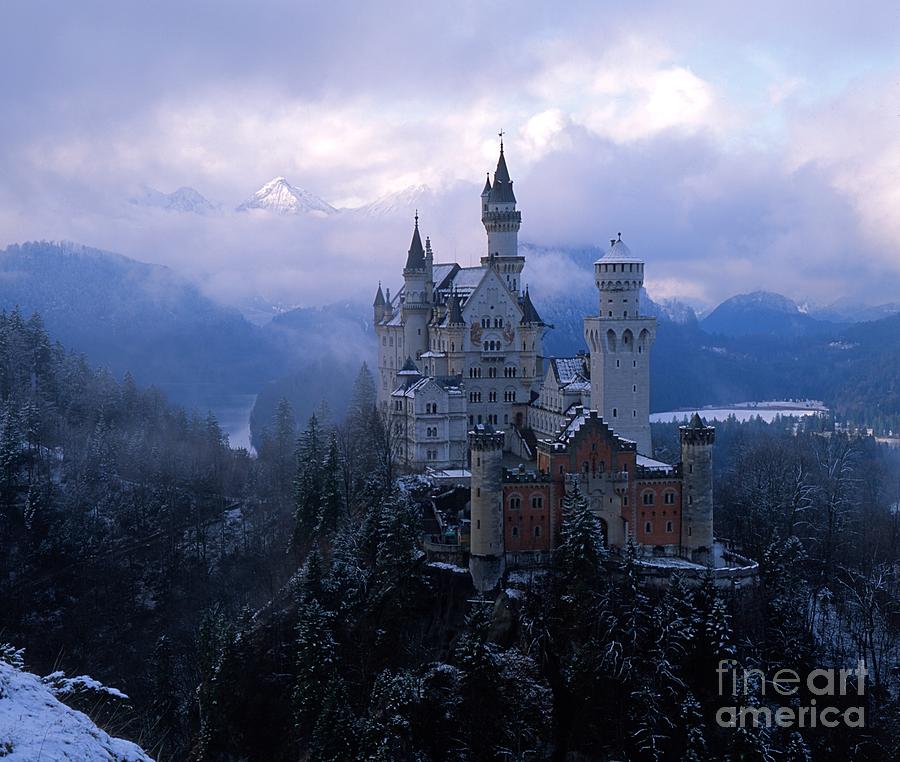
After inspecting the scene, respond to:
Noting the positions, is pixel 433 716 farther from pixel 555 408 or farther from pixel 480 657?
pixel 555 408

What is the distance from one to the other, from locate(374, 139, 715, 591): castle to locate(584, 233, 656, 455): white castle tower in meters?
0.09

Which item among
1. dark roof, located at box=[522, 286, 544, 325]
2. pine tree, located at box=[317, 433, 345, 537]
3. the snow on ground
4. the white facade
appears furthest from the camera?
dark roof, located at box=[522, 286, 544, 325]

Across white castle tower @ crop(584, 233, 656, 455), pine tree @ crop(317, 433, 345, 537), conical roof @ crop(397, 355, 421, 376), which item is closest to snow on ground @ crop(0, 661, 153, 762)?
pine tree @ crop(317, 433, 345, 537)

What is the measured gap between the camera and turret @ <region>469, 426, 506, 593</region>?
51844 millimetres

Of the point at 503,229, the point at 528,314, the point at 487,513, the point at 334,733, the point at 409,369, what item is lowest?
the point at 334,733

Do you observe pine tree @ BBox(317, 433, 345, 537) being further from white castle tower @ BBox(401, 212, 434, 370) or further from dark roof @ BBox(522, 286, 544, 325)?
dark roof @ BBox(522, 286, 544, 325)

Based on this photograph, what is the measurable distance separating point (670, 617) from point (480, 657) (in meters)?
9.44

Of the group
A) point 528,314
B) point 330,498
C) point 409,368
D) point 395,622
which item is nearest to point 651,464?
point 395,622

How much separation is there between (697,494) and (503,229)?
1365 inches

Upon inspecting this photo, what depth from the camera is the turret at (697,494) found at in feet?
175

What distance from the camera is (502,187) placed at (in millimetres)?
82062

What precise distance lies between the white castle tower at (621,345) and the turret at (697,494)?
1090 centimetres

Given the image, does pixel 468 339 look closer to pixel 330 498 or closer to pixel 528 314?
pixel 528 314

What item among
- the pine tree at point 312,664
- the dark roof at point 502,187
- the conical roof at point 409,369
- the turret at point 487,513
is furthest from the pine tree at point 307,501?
the dark roof at point 502,187
